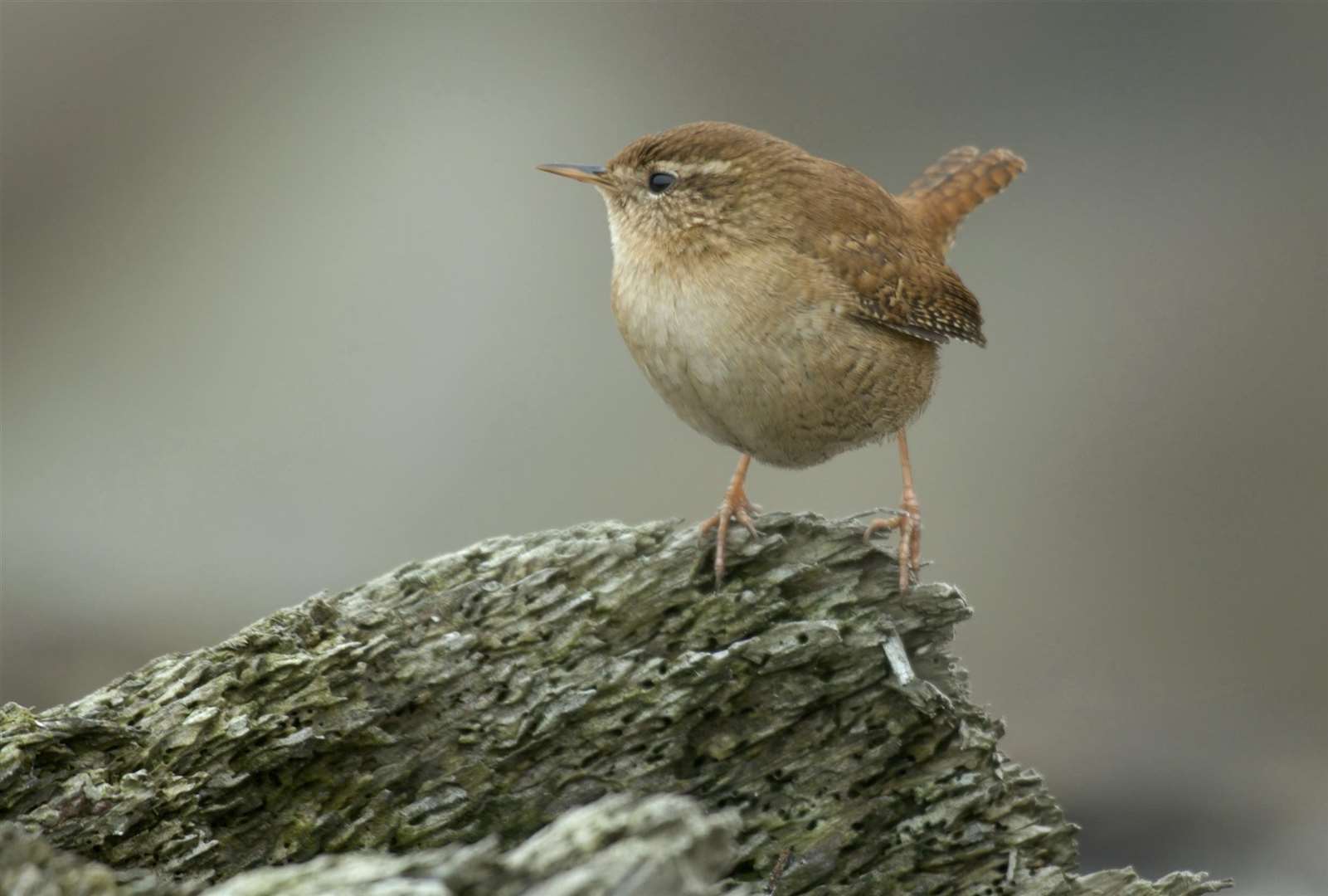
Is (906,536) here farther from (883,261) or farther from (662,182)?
(662,182)

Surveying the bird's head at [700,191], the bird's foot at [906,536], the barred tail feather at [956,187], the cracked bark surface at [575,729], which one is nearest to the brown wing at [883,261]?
the bird's head at [700,191]

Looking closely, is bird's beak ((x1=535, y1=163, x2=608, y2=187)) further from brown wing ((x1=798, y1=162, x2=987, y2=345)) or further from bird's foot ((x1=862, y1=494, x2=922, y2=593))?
bird's foot ((x1=862, y1=494, x2=922, y2=593))

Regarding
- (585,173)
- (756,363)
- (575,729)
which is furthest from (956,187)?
(575,729)

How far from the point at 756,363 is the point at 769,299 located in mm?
166

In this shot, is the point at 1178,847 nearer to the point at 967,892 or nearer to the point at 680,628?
the point at 967,892

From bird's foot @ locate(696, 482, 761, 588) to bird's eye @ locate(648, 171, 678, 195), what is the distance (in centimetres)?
79

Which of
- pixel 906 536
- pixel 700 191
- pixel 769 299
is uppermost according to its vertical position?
pixel 700 191

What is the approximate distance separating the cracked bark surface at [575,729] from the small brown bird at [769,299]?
21 cm

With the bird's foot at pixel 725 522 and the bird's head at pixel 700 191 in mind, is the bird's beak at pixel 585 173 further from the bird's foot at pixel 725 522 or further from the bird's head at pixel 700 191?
the bird's foot at pixel 725 522

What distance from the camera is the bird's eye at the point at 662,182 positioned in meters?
3.48

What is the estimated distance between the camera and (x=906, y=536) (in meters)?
3.42

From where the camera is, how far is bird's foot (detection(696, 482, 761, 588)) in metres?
3.28

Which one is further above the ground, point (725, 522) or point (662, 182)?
point (662, 182)

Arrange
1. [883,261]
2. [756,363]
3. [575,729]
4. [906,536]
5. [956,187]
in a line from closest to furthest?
[575,729] → [756,363] → [906,536] → [883,261] → [956,187]
